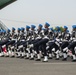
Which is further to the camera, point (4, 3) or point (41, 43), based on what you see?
point (4, 3)

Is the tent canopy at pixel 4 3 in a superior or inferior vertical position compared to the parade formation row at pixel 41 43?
superior

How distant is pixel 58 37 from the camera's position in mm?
19516

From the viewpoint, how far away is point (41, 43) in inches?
704

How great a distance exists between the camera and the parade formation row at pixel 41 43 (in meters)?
18.0

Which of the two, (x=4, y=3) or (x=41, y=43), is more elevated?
(x=4, y=3)

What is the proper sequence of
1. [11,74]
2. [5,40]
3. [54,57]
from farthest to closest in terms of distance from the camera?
[5,40] → [54,57] → [11,74]

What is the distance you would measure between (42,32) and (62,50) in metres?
2.02

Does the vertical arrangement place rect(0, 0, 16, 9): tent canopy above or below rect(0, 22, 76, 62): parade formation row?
above

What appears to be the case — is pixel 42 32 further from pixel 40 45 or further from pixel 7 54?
pixel 7 54

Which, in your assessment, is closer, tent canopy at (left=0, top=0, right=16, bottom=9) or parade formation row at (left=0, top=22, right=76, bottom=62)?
parade formation row at (left=0, top=22, right=76, bottom=62)

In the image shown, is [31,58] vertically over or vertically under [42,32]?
under

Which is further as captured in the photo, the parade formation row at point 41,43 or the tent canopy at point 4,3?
the tent canopy at point 4,3

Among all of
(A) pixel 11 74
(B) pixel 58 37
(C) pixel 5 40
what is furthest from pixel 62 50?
(A) pixel 11 74

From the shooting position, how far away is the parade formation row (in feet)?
59.1
